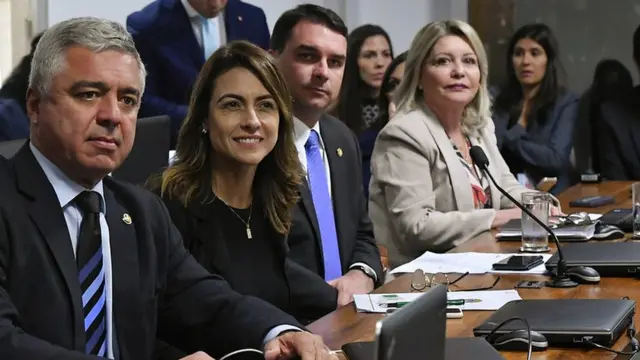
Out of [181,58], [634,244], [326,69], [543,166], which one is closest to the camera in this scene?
[634,244]

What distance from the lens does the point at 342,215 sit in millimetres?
3299

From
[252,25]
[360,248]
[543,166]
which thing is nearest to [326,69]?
[360,248]

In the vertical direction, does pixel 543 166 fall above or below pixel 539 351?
below

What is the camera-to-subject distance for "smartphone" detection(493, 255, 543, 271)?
290cm

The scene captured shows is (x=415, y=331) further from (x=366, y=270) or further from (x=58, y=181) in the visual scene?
(x=366, y=270)

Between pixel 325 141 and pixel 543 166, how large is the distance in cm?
305

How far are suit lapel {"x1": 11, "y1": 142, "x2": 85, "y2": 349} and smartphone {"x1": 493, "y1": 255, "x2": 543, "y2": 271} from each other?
1327 millimetres

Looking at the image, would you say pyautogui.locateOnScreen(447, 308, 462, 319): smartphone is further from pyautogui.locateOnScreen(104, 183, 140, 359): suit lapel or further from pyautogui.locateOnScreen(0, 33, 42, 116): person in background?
pyautogui.locateOnScreen(0, 33, 42, 116): person in background

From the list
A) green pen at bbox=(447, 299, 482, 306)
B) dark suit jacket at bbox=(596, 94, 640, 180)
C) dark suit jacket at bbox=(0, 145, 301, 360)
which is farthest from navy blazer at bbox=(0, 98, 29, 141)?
dark suit jacket at bbox=(596, 94, 640, 180)

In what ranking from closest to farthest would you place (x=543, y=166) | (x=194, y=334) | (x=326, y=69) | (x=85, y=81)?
1. (x=85, y=81)
2. (x=194, y=334)
3. (x=326, y=69)
4. (x=543, y=166)

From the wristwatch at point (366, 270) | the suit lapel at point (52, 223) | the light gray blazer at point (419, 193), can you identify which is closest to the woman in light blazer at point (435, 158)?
the light gray blazer at point (419, 193)

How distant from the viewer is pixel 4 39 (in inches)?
154

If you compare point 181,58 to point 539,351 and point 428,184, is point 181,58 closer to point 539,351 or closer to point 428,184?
point 428,184

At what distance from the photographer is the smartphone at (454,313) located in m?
2.39
